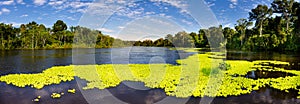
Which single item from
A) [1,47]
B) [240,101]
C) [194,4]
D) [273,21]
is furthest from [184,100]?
[1,47]

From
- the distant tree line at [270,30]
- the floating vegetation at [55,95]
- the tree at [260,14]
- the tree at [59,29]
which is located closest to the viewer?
the floating vegetation at [55,95]

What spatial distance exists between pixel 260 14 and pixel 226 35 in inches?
1050

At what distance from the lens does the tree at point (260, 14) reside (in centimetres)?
5725

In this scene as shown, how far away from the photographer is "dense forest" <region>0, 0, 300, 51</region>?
163ft

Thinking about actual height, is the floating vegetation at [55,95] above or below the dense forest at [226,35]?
below

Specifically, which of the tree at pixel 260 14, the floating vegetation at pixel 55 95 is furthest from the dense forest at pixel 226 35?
the floating vegetation at pixel 55 95

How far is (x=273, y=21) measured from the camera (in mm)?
58031

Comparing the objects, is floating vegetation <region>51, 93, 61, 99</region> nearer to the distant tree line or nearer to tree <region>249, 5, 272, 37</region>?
the distant tree line

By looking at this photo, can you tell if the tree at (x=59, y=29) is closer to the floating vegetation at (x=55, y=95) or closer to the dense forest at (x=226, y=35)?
the dense forest at (x=226, y=35)

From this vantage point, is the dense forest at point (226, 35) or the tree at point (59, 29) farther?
the tree at point (59, 29)

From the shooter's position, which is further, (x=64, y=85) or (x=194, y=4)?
(x=194, y=4)

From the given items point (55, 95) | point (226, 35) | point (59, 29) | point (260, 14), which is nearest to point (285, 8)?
point (260, 14)

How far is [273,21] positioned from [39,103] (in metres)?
60.8

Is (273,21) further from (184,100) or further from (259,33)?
(184,100)
